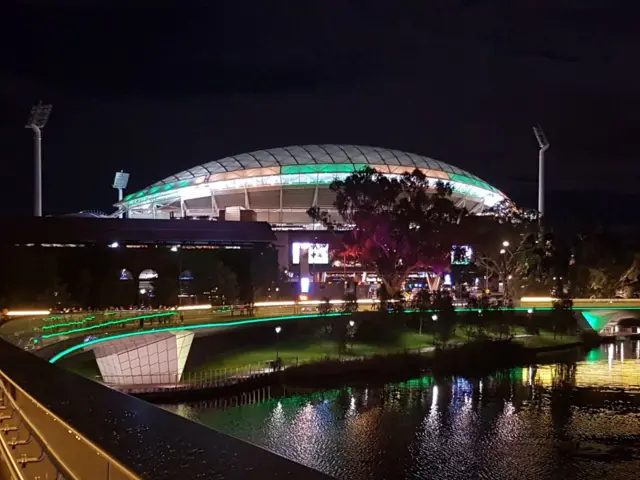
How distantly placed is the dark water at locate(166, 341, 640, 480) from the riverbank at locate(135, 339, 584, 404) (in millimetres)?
1045

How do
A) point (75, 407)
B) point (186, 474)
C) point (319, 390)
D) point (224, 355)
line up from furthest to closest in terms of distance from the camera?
point (224, 355) < point (319, 390) < point (75, 407) < point (186, 474)

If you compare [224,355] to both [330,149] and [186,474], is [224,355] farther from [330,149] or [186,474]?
[330,149]

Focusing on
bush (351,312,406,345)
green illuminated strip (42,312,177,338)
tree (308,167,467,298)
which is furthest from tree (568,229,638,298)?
green illuminated strip (42,312,177,338)

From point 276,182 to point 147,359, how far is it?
46.4m

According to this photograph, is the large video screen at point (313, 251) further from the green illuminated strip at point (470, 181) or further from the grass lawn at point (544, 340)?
the green illuminated strip at point (470, 181)

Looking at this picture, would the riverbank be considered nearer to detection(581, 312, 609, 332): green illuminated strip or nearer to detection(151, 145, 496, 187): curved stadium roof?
detection(581, 312, 609, 332): green illuminated strip

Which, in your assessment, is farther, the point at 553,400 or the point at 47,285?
the point at 47,285

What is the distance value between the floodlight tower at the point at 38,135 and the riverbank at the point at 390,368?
162 ft

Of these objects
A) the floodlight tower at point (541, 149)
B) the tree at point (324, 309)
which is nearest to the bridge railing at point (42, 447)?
the tree at point (324, 309)

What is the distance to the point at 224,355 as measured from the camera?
4062 cm

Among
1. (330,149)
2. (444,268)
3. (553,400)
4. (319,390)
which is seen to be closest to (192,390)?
(319,390)

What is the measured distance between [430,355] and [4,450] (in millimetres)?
39628

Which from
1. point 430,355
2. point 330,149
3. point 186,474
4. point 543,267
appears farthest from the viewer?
point 330,149

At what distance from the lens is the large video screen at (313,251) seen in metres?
69.2
